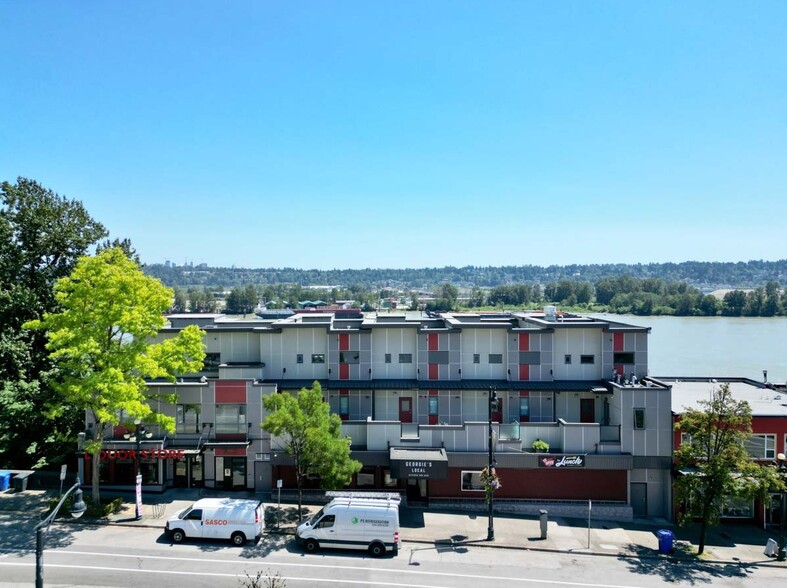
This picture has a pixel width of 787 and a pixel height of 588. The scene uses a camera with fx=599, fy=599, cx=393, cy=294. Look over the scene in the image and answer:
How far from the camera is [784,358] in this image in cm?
8662

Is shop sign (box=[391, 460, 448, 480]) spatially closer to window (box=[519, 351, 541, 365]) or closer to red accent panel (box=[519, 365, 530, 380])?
red accent panel (box=[519, 365, 530, 380])

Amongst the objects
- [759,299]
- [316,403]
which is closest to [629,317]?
[759,299]

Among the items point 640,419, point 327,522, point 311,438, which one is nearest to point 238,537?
point 327,522

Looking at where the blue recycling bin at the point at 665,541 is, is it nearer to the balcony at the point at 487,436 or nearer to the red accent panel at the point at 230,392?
the balcony at the point at 487,436

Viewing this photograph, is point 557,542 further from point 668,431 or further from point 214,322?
point 214,322

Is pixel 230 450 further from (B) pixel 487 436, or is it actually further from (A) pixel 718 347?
(A) pixel 718 347

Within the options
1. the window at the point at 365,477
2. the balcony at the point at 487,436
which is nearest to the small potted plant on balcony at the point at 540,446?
the balcony at the point at 487,436

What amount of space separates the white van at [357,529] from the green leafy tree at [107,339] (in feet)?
29.6

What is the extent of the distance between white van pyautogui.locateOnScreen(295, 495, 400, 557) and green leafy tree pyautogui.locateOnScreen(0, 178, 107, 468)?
17.8m

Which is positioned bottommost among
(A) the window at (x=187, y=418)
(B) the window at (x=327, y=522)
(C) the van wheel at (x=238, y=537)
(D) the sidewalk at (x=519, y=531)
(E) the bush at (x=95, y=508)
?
(D) the sidewalk at (x=519, y=531)

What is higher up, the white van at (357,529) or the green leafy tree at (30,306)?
the green leafy tree at (30,306)

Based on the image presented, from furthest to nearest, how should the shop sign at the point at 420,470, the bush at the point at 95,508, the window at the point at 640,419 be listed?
the window at the point at 640,419
the shop sign at the point at 420,470
the bush at the point at 95,508

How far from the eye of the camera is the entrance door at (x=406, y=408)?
114 feet

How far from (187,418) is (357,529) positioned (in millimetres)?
12510
